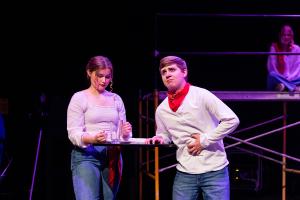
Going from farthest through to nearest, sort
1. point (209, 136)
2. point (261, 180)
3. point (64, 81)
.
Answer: point (261, 180) → point (64, 81) → point (209, 136)

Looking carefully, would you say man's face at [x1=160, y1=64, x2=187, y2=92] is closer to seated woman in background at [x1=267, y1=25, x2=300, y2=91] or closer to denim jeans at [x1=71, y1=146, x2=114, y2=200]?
denim jeans at [x1=71, y1=146, x2=114, y2=200]

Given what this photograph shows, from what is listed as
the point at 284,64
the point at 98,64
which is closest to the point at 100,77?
the point at 98,64

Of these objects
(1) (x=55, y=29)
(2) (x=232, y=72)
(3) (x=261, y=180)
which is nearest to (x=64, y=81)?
(1) (x=55, y=29)

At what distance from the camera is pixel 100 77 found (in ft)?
12.2

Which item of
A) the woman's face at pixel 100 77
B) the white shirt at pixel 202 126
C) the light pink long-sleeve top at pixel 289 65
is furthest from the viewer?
the light pink long-sleeve top at pixel 289 65

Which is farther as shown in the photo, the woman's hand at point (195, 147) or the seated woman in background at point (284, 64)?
the seated woman in background at point (284, 64)

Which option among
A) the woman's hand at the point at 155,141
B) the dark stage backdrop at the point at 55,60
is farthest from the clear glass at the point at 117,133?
the dark stage backdrop at the point at 55,60

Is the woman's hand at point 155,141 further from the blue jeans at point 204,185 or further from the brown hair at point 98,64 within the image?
the brown hair at point 98,64

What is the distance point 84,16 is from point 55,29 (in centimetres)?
34

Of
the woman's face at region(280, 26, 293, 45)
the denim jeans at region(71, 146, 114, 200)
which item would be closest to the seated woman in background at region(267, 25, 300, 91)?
the woman's face at region(280, 26, 293, 45)

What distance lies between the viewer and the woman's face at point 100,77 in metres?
3.70

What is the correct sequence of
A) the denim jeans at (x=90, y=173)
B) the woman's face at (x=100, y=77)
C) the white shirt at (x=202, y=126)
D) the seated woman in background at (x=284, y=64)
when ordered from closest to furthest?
the white shirt at (x=202, y=126), the denim jeans at (x=90, y=173), the woman's face at (x=100, y=77), the seated woman in background at (x=284, y=64)

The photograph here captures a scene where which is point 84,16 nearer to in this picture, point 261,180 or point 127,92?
point 127,92

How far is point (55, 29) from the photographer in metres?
5.86
